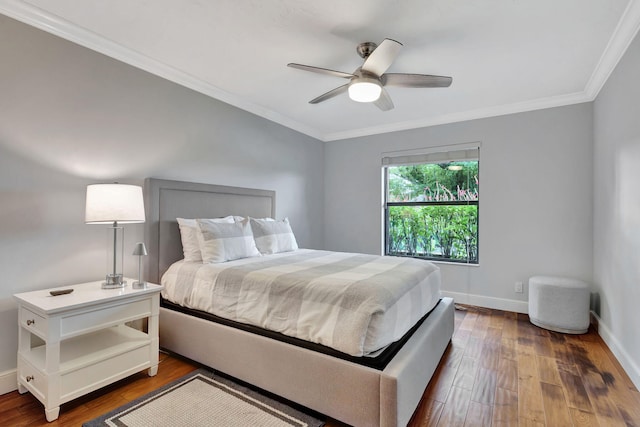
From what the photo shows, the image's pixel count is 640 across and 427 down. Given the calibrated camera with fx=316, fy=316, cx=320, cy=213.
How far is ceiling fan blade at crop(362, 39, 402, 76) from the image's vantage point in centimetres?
195

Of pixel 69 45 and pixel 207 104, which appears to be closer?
pixel 69 45

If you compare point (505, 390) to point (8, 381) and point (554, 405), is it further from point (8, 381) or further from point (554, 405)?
point (8, 381)

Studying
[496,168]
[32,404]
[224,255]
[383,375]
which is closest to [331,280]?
[383,375]

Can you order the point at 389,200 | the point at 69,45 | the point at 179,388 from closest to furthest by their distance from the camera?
the point at 179,388, the point at 69,45, the point at 389,200

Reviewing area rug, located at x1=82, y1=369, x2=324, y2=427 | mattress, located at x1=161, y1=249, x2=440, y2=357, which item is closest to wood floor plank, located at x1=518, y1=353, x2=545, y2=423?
mattress, located at x1=161, y1=249, x2=440, y2=357

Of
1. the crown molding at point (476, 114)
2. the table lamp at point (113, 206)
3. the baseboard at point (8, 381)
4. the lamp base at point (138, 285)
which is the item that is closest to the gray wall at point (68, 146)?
the baseboard at point (8, 381)

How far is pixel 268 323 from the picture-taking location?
6.52 feet

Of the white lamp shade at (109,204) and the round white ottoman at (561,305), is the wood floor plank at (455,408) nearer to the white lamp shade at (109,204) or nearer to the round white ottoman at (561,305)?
the round white ottoman at (561,305)

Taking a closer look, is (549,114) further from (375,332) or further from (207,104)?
Result: (207,104)

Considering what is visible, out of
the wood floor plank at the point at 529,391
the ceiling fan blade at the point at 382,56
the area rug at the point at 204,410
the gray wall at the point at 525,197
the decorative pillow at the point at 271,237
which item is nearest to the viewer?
the area rug at the point at 204,410

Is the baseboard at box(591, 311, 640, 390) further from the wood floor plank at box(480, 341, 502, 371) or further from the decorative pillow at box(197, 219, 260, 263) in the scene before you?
the decorative pillow at box(197, 219, 260, 263)

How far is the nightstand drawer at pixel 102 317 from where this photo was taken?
5.93ft

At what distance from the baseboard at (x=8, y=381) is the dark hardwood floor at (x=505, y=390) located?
6 centimetres

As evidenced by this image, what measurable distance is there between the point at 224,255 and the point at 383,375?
1637 mm
